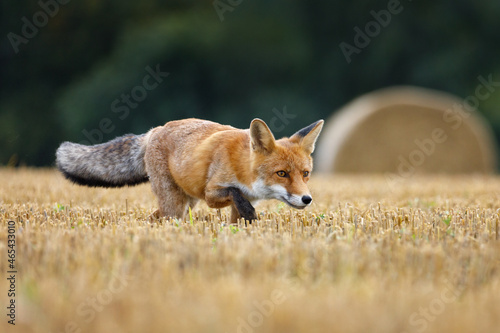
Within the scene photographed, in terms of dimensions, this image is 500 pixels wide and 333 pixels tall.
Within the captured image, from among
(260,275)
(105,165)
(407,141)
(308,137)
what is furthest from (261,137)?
(407,141)

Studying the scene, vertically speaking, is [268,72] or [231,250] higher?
[268,72]

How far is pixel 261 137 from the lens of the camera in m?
4.89

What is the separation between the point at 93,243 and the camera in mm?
3621

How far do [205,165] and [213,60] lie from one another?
16796 millimetres

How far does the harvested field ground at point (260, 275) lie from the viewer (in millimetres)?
2383

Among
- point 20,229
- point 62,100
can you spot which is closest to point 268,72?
point 62,100

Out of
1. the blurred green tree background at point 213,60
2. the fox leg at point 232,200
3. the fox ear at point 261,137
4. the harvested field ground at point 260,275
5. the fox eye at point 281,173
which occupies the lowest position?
the harvested field ground at point 260,275

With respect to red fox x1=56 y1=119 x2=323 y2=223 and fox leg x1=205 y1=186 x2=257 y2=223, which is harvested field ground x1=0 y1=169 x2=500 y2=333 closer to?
fox leg x1=205 y1=186 x2=257 y2=223

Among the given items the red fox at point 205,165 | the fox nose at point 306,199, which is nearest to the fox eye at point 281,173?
the red fox at point 205,165

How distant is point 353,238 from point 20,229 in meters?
2.33

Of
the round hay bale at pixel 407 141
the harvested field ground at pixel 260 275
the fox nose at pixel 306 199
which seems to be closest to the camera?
the harvested field ground at pixel 260 275

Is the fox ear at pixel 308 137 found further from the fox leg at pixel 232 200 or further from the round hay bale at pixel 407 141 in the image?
the round hay bale at pixel 407 141

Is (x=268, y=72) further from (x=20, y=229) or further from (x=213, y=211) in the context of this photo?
(x=20, y=229)

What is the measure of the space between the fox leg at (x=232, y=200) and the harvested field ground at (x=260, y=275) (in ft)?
0.56
